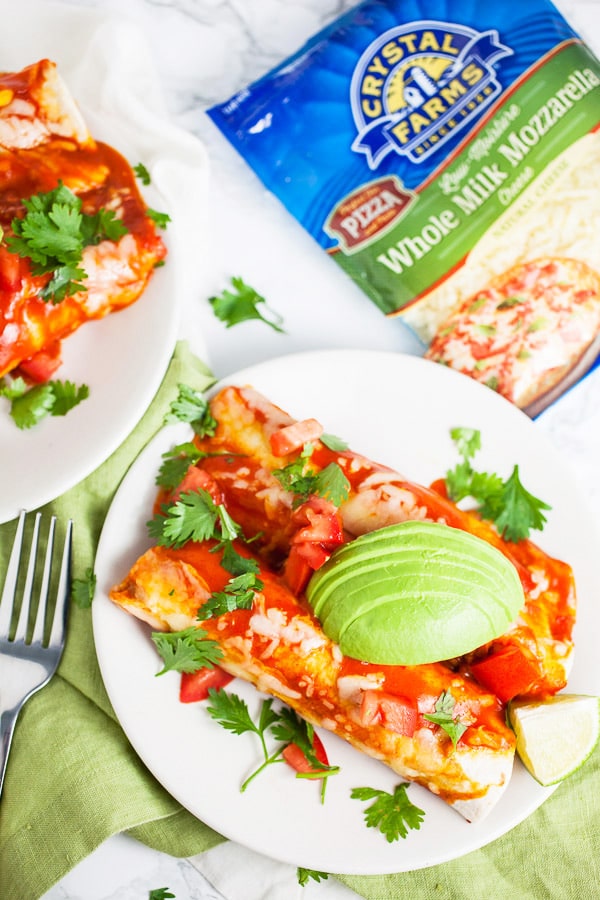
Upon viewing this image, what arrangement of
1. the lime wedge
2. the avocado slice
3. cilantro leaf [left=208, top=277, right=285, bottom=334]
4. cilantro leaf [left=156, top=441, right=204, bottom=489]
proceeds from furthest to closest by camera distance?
cilantro leaf [left=208, top=277, right=285, bottom=334]
cilantro leaf [left=156, top=441, right=204, bottom=489]
the lime wedge
the avocado slice

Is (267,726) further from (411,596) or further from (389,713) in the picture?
(411,596)

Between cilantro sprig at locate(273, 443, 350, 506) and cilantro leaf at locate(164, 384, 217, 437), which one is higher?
cilantro leaf at locate(164, 384, 217, 437)

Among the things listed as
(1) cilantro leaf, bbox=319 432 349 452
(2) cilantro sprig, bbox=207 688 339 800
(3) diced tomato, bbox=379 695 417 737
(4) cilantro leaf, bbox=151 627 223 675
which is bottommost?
(3) diced tomato, bbox=379 695 417 737

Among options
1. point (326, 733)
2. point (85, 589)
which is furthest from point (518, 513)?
point (85, 589)

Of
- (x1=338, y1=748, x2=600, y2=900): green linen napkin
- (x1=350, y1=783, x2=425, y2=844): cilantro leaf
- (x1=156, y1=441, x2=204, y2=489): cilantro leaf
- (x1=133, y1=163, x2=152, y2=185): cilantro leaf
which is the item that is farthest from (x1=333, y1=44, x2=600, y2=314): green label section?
(x1=338, y1=748, x2=600, y2=900): green linen napkin

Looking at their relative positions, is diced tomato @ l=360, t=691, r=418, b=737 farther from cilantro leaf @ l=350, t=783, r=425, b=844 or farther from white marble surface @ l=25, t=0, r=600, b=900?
white marble surface @ l=25, t=0, r=600, b=900

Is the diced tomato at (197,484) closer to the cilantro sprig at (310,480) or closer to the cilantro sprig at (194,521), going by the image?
the cilantro sprig at (194,521)

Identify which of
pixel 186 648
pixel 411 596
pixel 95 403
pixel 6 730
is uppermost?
pixel 95 403

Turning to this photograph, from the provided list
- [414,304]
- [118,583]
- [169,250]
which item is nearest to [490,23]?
[414,304]
